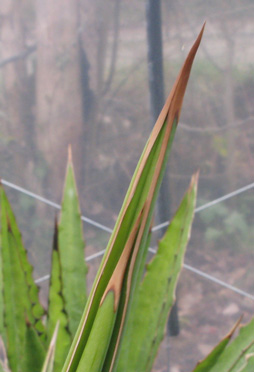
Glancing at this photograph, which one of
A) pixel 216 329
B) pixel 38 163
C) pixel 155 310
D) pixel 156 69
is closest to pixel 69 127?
pixel 38 163

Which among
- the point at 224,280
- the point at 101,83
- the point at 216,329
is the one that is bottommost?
the point at 216,329

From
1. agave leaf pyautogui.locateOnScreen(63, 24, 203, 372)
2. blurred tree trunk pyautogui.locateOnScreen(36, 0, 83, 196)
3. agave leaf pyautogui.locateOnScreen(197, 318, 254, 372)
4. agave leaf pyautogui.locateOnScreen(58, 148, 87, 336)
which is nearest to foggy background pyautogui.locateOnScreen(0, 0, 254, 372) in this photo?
blurred tree trunk pyautogui.locateOnScreen(36, 0, 83, 196)

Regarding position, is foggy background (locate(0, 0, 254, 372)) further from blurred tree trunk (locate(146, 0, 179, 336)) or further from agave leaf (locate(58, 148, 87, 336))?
agave leaf (locate(58, 148, 87, 336))

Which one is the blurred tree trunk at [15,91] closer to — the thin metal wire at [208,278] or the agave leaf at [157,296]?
the thin metal wire at [208,278]

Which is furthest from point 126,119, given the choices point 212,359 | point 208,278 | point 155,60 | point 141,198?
point 141,198

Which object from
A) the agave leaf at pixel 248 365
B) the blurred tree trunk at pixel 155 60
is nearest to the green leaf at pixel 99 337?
the agave leaf at pixel 248 365

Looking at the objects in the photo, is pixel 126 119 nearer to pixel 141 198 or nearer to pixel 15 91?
pixel 15 91

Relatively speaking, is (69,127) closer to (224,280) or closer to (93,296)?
(224,280)
